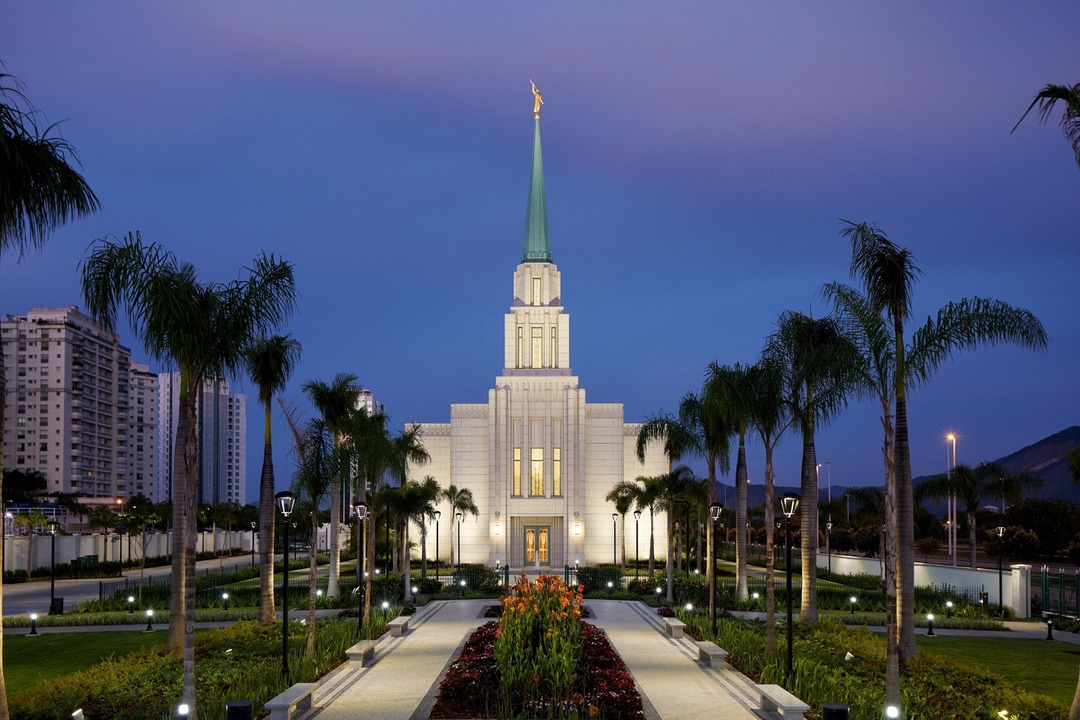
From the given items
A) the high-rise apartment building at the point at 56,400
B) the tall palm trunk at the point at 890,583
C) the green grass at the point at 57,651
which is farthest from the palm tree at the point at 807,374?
the high-rise apartment building at the point at 56,400

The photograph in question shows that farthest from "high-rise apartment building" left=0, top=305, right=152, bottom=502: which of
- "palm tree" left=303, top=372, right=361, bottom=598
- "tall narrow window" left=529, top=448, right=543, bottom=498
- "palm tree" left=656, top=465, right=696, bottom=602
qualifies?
"palm tree" left=303, top=372, right=361, bottom=598

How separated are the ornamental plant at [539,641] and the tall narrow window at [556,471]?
148ft

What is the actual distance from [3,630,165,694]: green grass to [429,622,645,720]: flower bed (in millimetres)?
7969

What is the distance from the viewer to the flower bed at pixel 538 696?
12727 mm

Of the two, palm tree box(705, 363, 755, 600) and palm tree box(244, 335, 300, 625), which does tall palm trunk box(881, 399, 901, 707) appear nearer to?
palm tree box(705, 363, 755, 600)

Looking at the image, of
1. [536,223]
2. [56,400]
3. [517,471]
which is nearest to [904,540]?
[517,471]

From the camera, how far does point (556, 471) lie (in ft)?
200

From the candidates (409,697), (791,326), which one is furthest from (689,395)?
(409,697)

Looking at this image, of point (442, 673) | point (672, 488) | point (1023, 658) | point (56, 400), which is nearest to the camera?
point (442, 673)

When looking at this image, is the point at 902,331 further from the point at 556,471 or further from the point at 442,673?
the point at 556,471

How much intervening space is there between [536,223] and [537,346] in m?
8.54

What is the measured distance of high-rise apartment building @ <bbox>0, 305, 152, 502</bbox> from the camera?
135 meters

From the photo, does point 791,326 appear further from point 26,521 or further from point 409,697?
point 26,521

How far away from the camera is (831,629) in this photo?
69.1 ft
